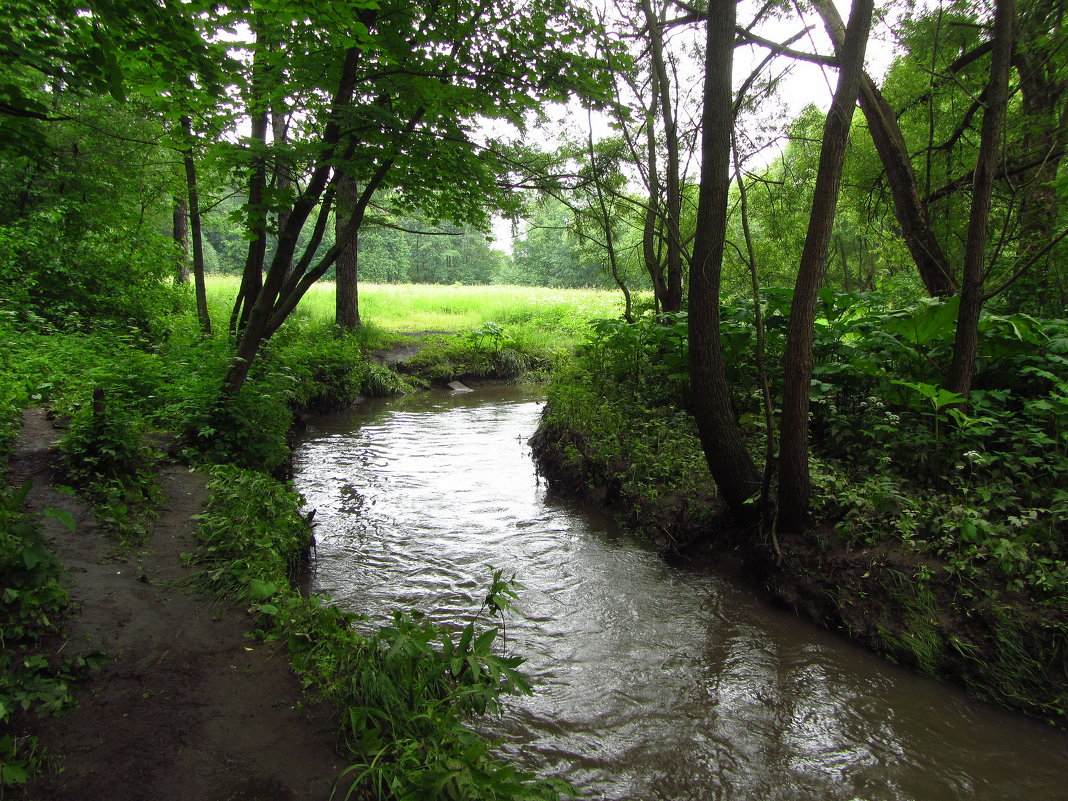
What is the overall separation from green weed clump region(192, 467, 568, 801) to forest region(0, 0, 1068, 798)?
26 millimetres

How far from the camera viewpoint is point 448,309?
869 inches

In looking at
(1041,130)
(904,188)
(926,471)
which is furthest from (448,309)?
(926,471)

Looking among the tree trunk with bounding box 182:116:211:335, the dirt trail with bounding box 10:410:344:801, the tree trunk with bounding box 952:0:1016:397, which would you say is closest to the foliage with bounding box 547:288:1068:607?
the tree trunk with bounding box 952:0:1016:397

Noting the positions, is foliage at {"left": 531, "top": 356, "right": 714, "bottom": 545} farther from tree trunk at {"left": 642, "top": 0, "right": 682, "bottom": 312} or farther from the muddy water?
tree trunk at {"left": 642, "top": 0, "right": 682, "bottom": 312}

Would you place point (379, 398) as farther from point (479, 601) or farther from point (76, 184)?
point (479, 601)

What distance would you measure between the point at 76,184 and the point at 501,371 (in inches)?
400

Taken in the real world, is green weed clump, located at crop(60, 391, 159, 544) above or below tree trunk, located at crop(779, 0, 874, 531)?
below

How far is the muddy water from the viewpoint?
125 inches

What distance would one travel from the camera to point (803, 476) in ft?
15.6

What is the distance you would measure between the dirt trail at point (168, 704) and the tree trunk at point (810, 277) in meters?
3.86

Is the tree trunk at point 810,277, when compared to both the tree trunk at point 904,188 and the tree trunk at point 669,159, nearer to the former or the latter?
the tree trunk at point 669,159

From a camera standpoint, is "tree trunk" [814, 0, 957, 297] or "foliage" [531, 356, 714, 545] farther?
"tree trunk" [814, 0, 957, 297]

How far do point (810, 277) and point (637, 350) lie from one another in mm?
3803

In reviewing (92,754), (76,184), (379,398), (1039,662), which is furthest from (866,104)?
(76,184)
